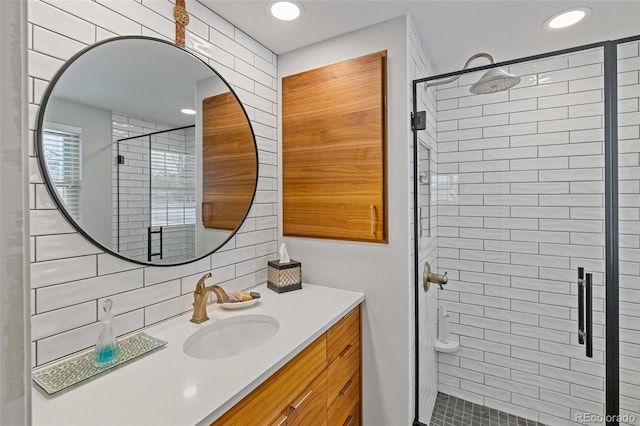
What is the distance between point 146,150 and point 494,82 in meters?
1.81

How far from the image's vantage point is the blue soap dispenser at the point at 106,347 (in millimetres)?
932

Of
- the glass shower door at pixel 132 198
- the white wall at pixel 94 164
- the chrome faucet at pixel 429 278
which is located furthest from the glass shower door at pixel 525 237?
the white wall at pixel 94 164

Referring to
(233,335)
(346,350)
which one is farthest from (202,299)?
(346,350)

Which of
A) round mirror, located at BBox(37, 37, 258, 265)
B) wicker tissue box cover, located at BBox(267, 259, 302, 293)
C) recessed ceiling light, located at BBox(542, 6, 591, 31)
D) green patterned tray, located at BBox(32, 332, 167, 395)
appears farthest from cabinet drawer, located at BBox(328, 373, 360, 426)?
recessed ceiling light, located at BBox(542, 6, 591, 31)

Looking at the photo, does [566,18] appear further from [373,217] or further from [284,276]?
[284,276]

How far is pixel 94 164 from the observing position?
106 centimetres

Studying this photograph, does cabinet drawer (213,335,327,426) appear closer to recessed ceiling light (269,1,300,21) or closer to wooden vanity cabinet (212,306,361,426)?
wooden vanity cabinet (212,306,361,426)

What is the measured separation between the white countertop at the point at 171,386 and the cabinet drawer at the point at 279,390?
0.15ft

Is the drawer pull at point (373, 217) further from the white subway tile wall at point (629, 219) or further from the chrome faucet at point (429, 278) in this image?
the white subway tile wall at point (629, 219)

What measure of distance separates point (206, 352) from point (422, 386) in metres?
1.29

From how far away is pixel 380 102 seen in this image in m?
1.56

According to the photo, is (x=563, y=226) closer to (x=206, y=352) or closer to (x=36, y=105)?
(x=206, y=352)

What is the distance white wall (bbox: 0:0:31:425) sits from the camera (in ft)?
0.81

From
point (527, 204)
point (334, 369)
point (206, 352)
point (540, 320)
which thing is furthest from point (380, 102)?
point (540, 320)
